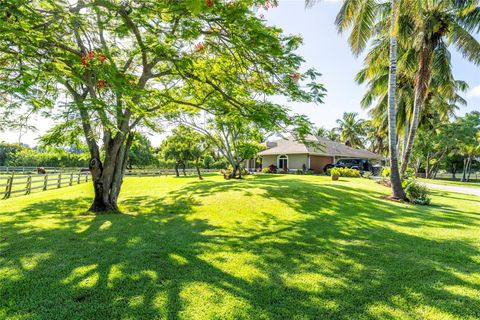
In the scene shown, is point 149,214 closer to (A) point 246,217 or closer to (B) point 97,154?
(B) point 97,154

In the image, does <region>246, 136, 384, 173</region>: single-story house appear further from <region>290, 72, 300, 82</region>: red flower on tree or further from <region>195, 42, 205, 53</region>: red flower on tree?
<region>195, 42, 205, 53</region>: red flower on tree

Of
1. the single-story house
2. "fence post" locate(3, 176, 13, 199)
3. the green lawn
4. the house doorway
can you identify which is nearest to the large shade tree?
the green lawn

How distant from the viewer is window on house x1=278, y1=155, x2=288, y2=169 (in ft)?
105

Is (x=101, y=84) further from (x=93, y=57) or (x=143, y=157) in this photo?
(x=143, y=157)

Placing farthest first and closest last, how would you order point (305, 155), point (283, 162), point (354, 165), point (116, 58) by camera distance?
point (283, 162) → point (305, 155) → point (354, 165) → point (116, 58)

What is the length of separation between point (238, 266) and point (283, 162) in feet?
95.1

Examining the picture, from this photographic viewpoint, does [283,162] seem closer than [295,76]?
No

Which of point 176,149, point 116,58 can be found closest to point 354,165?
point 176,149

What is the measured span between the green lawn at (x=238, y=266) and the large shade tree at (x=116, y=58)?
9.07 feet

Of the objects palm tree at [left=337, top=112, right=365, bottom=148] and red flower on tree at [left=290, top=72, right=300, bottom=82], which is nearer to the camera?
red flower on tree at [left=290, top=72, right=300, bottom=82]

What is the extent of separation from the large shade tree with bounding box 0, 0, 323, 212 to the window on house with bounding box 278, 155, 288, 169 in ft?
75.3

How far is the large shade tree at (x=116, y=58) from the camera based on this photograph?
16.1 ft

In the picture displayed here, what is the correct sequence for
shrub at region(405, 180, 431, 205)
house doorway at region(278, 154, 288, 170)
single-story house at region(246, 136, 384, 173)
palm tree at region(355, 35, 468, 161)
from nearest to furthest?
shrub at region(405, 180, 431, 205), palm tree at region(355, 35, 468, 161), single-story house at region(246, 136, 384, 173), house doorway at region(278, 154, 288, 170)

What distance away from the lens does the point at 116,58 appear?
9508 mm
